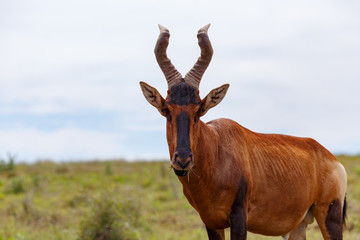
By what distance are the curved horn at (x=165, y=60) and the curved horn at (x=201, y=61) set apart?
151 millimetres

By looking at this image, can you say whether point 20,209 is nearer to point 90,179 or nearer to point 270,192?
point 90,179

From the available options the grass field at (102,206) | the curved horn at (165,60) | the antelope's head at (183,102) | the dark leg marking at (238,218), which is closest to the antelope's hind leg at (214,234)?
the dark leg marking at (238,218)

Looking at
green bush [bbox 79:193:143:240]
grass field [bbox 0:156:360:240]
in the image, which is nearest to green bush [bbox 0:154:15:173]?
grass field [bbox 0:156:360:240]

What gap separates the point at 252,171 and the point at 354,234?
6.88 metres

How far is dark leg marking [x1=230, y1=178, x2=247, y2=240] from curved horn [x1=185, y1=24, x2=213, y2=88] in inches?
58.1

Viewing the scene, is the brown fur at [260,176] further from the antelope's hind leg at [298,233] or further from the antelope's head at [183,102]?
the antelope's hind leg at [298,233]

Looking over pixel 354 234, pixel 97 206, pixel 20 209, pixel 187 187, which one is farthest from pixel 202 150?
pixel 20 209

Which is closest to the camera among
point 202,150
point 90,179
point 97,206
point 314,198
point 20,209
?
point 202,150

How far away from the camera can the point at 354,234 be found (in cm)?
1286

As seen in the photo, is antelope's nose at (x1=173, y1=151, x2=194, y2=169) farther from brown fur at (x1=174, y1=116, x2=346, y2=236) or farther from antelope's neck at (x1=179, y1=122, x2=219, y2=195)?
antelope's neck at (x1=179, y1=122, x2=219, y2=195)

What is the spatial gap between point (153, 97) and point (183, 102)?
48 cm

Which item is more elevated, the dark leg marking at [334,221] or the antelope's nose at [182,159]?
the antelope's nose at [182,159]

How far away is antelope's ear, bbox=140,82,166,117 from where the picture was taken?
6.35 metres

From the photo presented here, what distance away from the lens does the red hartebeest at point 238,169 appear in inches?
245
